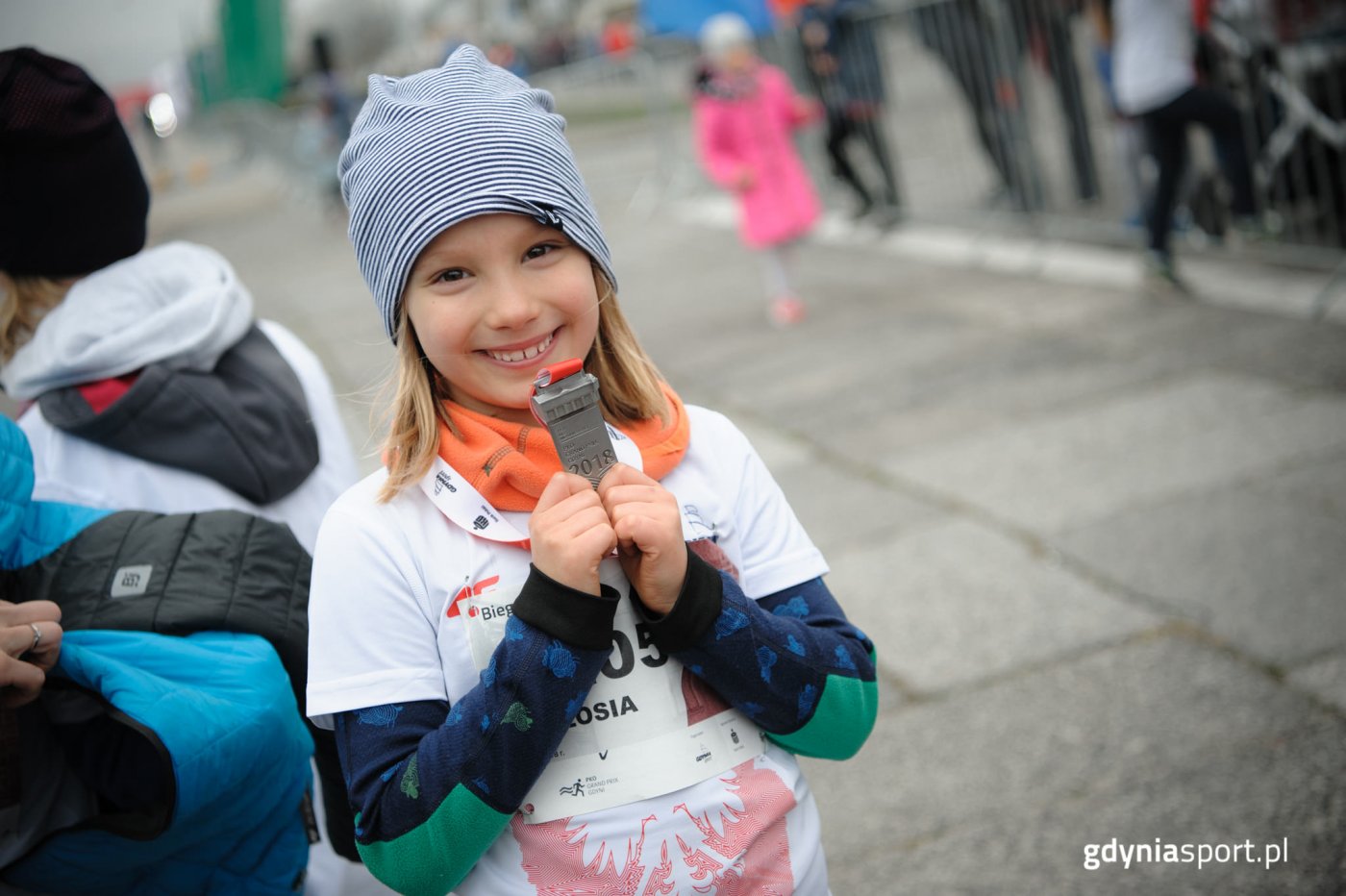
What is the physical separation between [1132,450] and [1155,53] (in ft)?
9.59

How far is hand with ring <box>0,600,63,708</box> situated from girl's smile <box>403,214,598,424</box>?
2.11 ft

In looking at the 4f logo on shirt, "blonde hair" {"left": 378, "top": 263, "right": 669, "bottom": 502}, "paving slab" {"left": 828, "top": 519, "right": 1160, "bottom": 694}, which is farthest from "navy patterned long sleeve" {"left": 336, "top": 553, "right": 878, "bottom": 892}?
"paving slab" {"left": 828, "top": 519, "right": 1160, "bottom": 694}

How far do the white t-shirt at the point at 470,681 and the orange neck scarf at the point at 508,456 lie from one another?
0.04 meters

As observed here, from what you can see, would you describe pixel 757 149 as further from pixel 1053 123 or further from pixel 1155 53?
pixel 1053 123

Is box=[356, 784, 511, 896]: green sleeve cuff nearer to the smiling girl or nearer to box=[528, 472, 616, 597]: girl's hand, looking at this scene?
the smiling girl

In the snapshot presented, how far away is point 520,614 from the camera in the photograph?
4.75 ft

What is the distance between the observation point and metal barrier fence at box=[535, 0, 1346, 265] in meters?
7.17

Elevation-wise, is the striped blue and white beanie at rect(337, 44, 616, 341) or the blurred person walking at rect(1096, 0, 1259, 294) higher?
the striped blue and white beanie at rect(337, 44, 616, 341)

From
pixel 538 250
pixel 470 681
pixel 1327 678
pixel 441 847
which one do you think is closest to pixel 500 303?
pixel 538 250

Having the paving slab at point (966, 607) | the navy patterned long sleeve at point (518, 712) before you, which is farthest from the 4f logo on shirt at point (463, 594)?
the paving slab at point (966, 607)

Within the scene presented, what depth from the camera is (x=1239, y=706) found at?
3.35m

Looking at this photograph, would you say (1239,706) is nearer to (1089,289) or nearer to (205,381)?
(205,381)

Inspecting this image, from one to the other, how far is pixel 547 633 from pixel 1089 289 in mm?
7026

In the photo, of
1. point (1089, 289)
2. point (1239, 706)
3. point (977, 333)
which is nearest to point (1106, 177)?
point (1089, 289)
